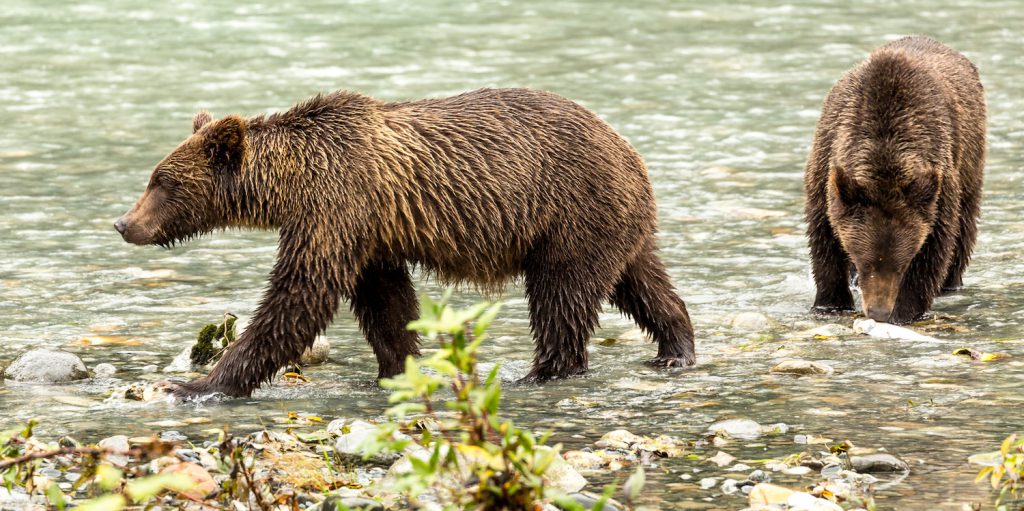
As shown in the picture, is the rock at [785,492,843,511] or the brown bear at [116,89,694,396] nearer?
the rock at [785,492,843,511]

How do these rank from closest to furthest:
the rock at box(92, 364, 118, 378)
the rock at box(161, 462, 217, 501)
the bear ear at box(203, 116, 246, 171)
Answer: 1. the rock at box(161, 462, 217, 501)
2. the bear ear at box(203, 116, 246, 171)
3. the rock at box(92, 364, 118, 378)

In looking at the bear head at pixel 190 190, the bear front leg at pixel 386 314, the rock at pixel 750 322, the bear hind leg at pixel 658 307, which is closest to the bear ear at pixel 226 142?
the bear head at pixel 190 190

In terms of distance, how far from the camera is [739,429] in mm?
6652

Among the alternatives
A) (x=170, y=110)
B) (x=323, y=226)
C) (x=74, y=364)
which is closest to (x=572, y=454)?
(x=323, y=226)

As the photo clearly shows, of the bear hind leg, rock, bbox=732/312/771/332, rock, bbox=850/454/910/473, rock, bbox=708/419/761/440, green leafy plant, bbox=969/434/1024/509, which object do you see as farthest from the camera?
rock, bbox=732/312/771/332

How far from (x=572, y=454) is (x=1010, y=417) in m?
2.00

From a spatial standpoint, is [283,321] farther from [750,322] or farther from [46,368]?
[750,322]

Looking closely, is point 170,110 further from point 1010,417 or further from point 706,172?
point 1010,417

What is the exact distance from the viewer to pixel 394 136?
777 centimetres

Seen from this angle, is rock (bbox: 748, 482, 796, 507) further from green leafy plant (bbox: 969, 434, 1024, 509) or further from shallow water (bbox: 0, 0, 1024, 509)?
green leafy plant (bbox: 969, 434, 1024, 509)

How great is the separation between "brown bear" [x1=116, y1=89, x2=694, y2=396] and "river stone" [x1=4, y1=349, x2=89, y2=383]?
0.73 meters

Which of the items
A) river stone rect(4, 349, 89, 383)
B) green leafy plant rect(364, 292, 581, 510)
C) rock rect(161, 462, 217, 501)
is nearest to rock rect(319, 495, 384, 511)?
rock rect(161, 462, 217, 501)

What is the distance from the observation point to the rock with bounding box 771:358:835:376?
7855 millimetres

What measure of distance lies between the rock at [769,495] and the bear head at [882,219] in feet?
12.7
